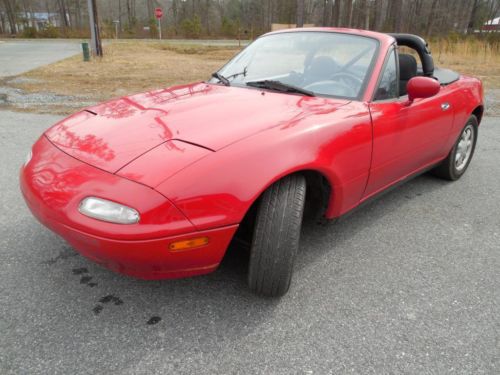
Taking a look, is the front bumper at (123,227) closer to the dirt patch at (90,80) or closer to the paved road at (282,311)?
the paved road at (282,311)

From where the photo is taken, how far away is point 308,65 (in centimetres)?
282

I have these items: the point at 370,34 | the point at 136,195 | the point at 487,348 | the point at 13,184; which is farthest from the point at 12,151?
the point at 487,348

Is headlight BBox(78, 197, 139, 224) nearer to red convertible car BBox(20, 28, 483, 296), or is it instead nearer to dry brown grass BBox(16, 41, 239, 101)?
red convertible car BBox(20, 28, 483, 296)

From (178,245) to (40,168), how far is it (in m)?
0.90

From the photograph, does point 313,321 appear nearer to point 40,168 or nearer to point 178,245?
point 178,245

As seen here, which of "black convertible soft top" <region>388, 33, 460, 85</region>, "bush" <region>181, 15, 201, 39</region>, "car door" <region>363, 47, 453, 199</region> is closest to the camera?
"car door" <region>363, 47, 453, 199</region>

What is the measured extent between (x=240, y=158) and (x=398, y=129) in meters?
1.34

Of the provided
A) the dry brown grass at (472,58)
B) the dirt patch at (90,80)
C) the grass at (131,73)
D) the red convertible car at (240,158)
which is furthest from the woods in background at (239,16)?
the red convertible car at (240,158)

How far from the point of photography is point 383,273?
7.71 ft

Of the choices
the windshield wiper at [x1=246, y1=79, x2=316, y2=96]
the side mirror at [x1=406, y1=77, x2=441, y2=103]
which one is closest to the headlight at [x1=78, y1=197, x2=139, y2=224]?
the windshield wiper at [x1=246, y1=79, x2=316, y2=96]

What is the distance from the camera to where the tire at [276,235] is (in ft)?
6.12

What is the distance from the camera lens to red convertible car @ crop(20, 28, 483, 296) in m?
1.67

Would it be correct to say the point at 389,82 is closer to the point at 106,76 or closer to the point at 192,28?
the point at 106,76

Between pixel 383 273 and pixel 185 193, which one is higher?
pixel 185 193
